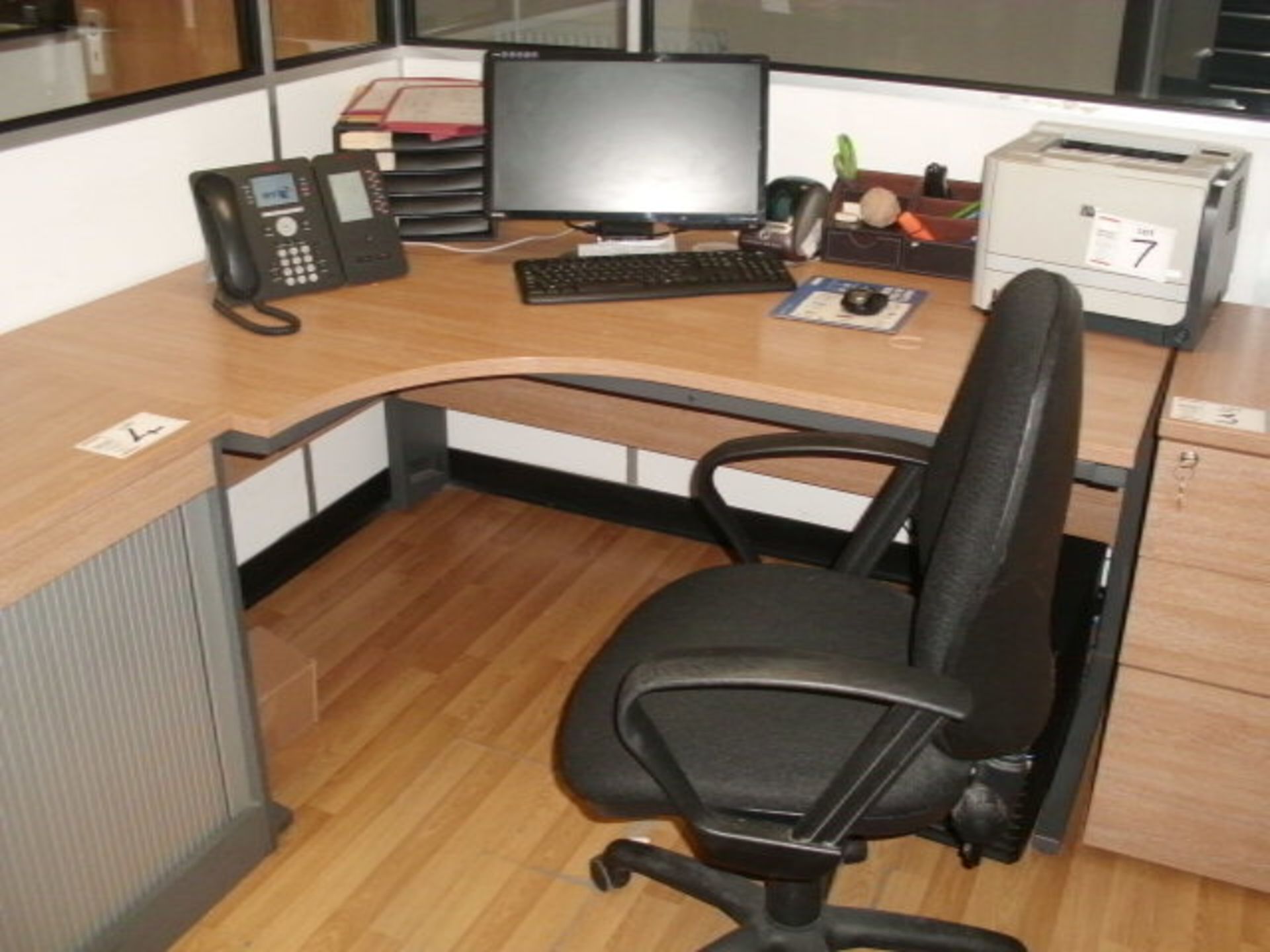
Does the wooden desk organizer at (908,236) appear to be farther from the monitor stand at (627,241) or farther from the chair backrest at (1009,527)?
the chair backrest at (1009,527)

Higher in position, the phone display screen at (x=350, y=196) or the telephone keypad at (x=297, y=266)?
the phone display screen at (x=350, y=196)

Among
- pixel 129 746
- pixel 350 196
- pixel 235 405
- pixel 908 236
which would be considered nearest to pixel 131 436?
pixel 235 405

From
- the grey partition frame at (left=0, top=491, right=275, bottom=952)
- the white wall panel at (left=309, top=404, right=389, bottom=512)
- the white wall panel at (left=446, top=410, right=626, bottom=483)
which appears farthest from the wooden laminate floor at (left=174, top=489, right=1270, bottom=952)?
the white wall panel at (left=446, top=410, right=626, bottom=483)

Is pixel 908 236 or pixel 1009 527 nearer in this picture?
pixel 1009 527

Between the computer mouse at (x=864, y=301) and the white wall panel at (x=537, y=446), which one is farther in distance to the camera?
the white wall panel at (x=537, y=446)

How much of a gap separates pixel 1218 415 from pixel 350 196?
153cm

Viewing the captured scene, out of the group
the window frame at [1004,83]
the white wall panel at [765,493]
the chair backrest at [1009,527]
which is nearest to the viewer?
the chair backrest at [1009,527]

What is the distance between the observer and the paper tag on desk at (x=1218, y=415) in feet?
6.16

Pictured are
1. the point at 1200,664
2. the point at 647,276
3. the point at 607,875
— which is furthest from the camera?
the point at 647,276

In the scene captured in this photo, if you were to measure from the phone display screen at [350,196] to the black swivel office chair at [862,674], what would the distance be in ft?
3.03

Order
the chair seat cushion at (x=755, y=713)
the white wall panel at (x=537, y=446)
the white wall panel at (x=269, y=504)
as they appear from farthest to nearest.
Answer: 1. the white wall panel at (x=537, y=446)
2. the white wall panel at (x=269, y=504)
3. the chair seat cushion at (x=755, y=713)

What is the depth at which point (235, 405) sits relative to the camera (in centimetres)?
192

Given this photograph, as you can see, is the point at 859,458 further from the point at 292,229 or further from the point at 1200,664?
the point at 292,229

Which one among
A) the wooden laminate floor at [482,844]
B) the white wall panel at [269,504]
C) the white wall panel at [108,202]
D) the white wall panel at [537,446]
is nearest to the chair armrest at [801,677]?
the wooden laminate floor at [482,844]
